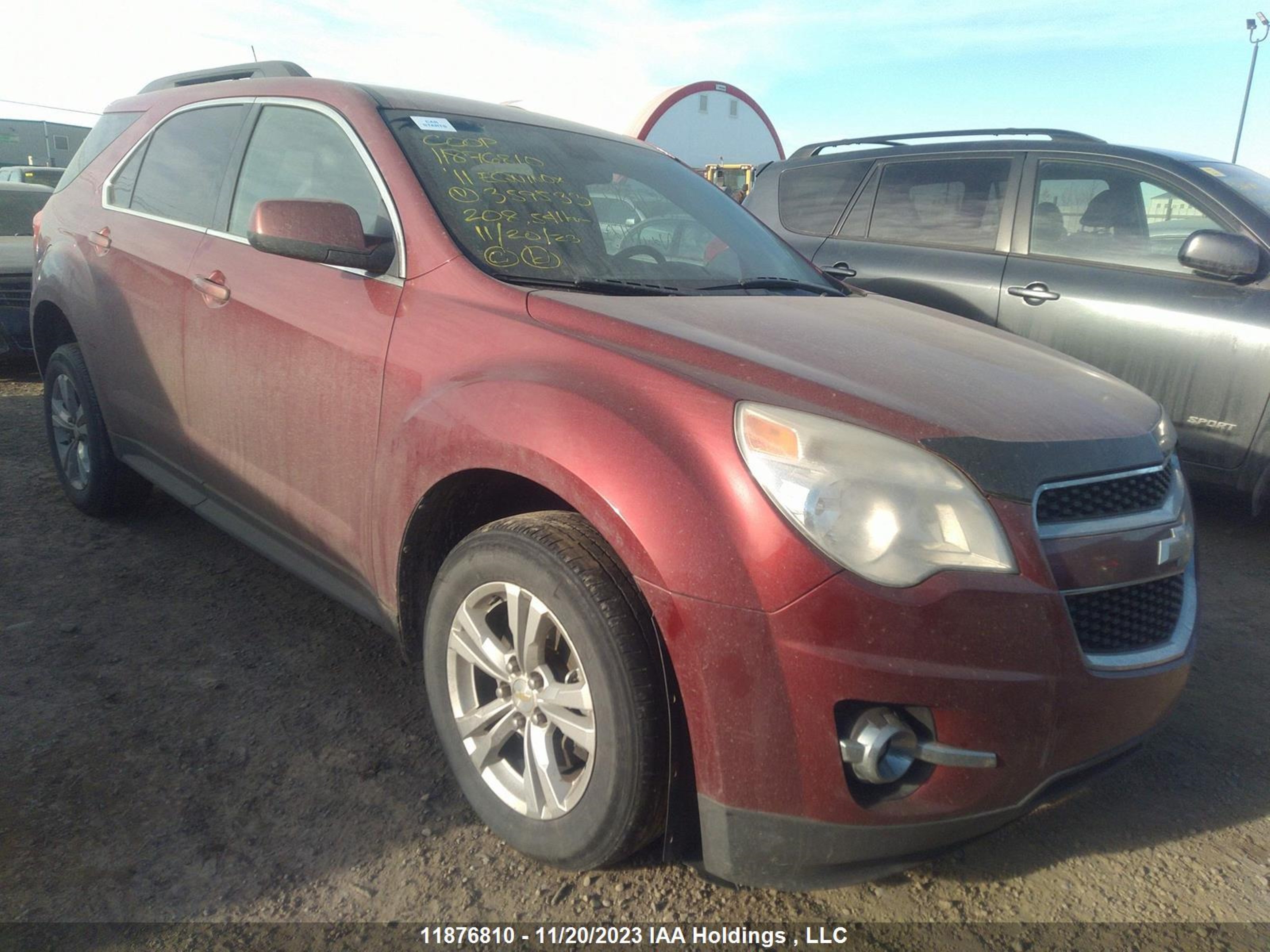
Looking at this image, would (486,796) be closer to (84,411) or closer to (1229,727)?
(1229,727)

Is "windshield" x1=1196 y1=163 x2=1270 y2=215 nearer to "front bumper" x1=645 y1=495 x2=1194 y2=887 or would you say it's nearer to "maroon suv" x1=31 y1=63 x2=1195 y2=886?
"maroon suv" x1=31 y1=63 x2=1195 y2=886

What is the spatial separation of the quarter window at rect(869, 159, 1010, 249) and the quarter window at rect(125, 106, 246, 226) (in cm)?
358

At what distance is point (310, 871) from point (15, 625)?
1.75 meters

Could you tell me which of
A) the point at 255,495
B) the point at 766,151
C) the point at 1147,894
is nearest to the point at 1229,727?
the point at 1147,894

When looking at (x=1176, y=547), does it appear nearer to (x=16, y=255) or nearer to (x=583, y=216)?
(x=583, y=216)

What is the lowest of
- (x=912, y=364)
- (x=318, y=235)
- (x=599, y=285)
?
(x=912, y=364)

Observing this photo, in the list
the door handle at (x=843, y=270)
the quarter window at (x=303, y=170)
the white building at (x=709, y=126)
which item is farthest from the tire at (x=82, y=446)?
the white building at (x=709, y=126)

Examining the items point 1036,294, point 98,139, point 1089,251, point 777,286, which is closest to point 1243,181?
point 1089,251

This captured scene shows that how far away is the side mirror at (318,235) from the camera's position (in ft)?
8.20

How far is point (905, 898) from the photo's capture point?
2117mm

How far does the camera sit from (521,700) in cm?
215

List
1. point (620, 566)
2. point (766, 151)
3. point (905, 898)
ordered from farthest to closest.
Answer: point (766, 151)
point (905, 898)
point (620, 566)

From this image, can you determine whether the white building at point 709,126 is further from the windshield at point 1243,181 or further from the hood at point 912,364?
the hood at point 912,364

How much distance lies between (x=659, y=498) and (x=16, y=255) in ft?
23.2
